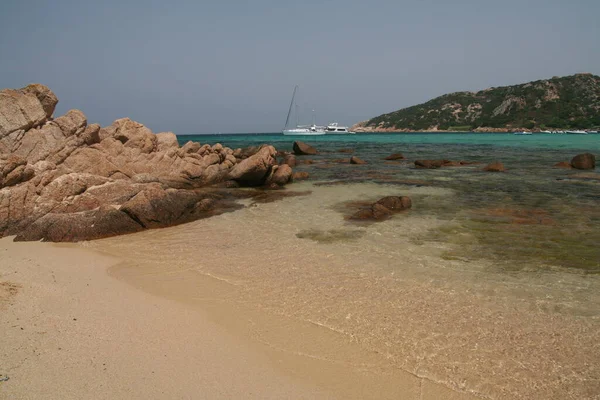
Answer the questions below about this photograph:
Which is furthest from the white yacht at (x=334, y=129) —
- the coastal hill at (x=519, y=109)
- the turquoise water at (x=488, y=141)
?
the coastal hill at (x=519, y=109)

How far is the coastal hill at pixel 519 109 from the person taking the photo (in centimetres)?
10838

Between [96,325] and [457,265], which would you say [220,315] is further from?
[457,265]

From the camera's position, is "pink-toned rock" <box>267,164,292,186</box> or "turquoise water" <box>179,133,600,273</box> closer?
"turquoise water" <box>179,133,600,273</box>

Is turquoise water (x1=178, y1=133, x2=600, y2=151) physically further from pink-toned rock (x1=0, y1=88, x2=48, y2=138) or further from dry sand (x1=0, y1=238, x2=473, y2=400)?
dry sand (x1=0, y1=238, x2=473, y2=400)

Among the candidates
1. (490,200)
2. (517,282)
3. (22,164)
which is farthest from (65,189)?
(490,200)

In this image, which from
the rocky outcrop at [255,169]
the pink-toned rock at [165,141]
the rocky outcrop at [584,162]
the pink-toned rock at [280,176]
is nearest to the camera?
the rocky outcrop at [255,169]

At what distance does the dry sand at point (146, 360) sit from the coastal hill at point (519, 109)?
124221 millimetres

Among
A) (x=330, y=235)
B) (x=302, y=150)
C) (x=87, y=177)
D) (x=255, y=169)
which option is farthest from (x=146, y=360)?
(x=302, y=150)

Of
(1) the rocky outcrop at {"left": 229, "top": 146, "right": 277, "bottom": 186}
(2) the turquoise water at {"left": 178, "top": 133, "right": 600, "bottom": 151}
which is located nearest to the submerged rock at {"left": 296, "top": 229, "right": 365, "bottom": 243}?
(1) the rocky outcrop at {"left": 229, "top": 146, "right": 277, "bottom": 186}

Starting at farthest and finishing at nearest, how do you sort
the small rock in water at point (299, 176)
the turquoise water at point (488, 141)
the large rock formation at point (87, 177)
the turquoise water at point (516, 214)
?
the turquoise water at point (488, 141), the small rock in water at point (299, 176), the large rock formation at point (87, 177), the turquoise water at point (516, 214)

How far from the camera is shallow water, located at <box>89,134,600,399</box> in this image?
14.5 feet

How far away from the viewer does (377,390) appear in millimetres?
3902

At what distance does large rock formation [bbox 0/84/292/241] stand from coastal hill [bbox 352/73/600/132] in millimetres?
117748

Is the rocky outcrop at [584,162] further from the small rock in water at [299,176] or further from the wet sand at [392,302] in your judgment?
the wet sand at [392,302]
